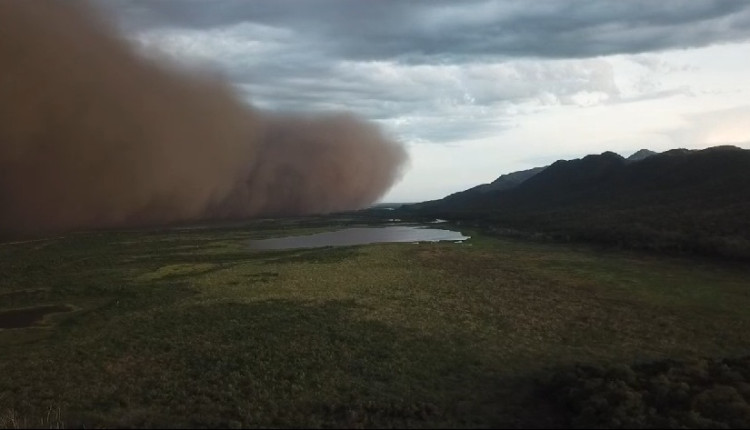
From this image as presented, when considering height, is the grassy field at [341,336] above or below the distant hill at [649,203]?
below

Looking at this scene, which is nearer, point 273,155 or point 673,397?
point 673,397

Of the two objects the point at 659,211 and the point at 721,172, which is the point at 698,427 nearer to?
the point at 659,211

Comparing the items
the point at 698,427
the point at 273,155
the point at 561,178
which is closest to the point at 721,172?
the point at 561,178

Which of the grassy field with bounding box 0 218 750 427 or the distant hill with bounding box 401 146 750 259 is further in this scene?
the distant hill with bounding box 401 146 750 259

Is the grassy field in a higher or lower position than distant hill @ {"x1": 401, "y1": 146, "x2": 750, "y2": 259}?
lower
